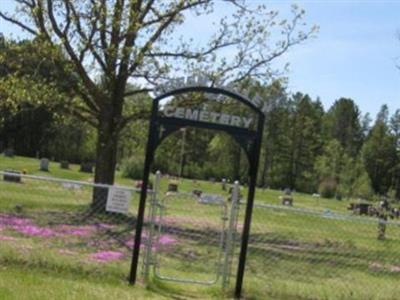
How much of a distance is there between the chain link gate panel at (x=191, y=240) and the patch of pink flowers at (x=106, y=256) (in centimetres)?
63

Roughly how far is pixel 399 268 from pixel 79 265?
26.2 ft

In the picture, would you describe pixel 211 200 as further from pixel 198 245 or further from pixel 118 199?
pixel 198 245

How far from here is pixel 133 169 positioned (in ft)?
168

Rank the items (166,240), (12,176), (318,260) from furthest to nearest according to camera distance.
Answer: (166,240), (318,260), (12,176)

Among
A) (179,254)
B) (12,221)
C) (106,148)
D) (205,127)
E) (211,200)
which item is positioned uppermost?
(205,127)

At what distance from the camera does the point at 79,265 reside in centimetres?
1016

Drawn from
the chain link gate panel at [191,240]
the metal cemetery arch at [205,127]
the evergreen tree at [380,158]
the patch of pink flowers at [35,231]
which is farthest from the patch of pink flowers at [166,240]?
the evergreen tree at [380,158]

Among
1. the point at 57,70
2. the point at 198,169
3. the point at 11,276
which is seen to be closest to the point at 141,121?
the point at 57,70

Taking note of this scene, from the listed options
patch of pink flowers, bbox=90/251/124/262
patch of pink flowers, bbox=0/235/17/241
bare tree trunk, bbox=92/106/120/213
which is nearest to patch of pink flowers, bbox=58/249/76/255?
patch of pink flowers, bbox=90/251/124/262

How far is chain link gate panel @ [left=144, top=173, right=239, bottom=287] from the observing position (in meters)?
9.77

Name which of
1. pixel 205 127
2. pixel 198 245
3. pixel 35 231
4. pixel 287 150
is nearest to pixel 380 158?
pixel 287 150

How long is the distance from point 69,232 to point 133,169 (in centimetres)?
3690

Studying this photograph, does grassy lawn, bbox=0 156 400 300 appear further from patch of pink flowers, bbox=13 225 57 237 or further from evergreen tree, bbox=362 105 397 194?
evergreen tree, bbox=362 105 397 194

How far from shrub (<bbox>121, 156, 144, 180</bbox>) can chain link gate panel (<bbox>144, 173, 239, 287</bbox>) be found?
89.5 feet
